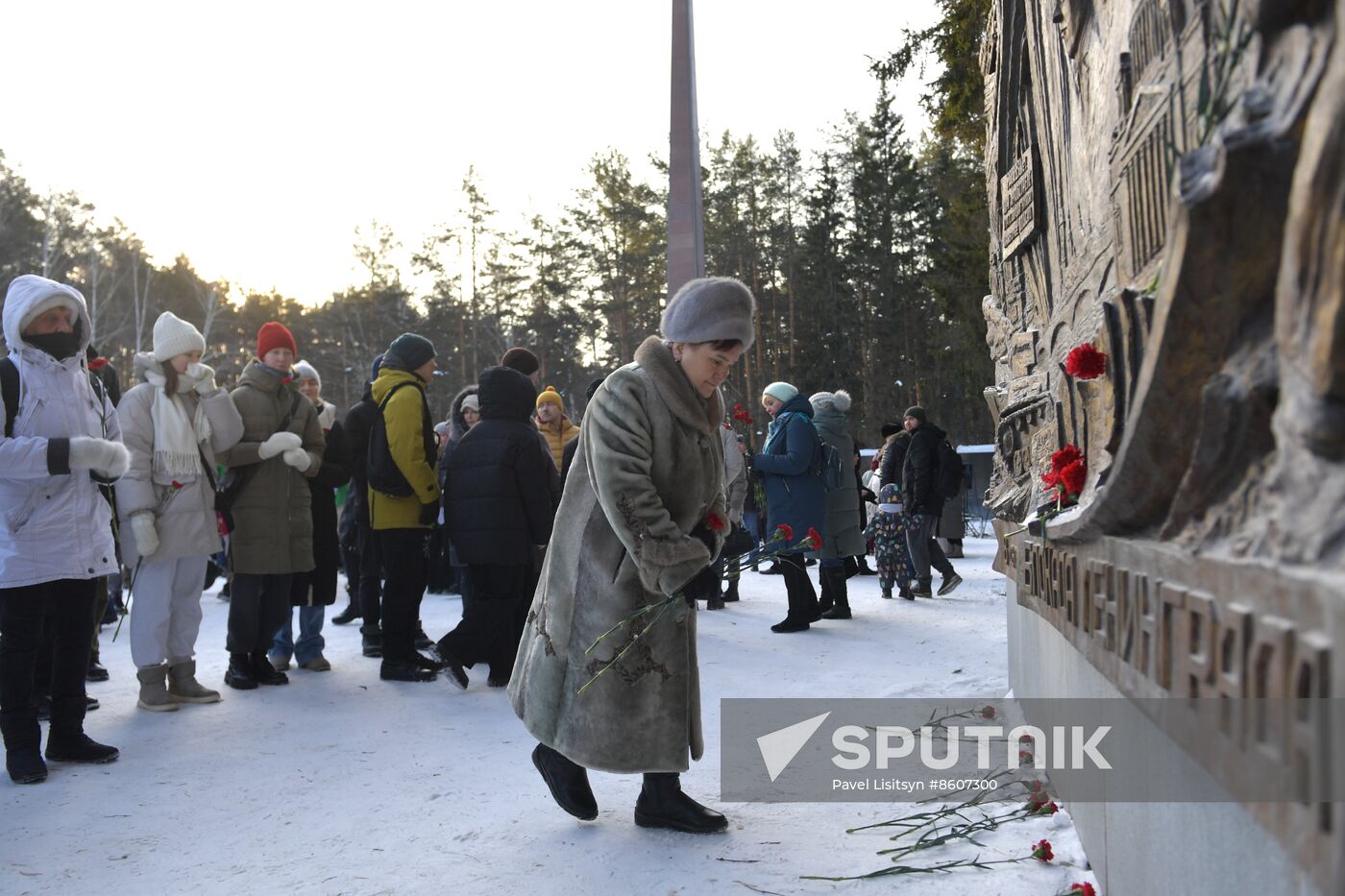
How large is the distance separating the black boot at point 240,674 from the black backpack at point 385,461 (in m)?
1.02

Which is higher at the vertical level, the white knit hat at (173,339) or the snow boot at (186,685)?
the white knit hat at (173,339)

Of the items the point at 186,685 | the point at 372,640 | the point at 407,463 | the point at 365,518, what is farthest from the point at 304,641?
the point at 407,463

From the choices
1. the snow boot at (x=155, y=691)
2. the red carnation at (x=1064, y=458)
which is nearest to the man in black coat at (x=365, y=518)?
the snow boot at (x=155, y=691)

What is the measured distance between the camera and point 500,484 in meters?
5.12

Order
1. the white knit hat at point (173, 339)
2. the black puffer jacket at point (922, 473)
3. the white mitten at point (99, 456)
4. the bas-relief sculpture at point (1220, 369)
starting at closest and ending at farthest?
the bas-relief sculpture at point (1220, 369) < the white mitten at point (99, 456) < the white knit hat at point (173, 339) < the black puffer jacket at point (922, 473)

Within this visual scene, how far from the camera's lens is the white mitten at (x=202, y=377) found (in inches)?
191

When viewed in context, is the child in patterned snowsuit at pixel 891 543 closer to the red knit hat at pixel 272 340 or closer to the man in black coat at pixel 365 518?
the man in black coat at pixel 365 518

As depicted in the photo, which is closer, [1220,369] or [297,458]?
[1220,369]

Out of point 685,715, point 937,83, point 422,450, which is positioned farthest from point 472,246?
point 685,715

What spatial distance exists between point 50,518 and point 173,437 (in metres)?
1.03

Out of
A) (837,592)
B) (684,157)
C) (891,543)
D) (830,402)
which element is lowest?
(837,592)

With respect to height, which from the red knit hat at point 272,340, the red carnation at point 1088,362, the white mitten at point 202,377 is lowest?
the red carnation at point 1088,362

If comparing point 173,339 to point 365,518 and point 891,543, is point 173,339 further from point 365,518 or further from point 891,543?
point 891,543

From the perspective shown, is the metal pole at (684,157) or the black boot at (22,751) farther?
the metal pole at (684,157)
